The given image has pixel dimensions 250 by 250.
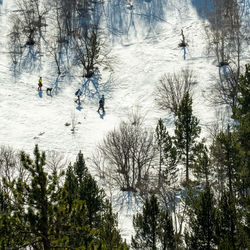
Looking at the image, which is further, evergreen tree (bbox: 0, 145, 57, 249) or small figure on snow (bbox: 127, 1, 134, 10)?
small figure on snow (bbox: 127, 1, 134, 10)

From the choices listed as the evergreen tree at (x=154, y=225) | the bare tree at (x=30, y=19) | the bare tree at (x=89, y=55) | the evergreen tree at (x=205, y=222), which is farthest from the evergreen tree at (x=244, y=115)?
the bare tree at (x=30, y=19)

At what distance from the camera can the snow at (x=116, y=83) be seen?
3117 centimetres

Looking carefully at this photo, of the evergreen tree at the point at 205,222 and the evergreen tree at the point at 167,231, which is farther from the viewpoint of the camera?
the evergreen tree at the point at 167,231

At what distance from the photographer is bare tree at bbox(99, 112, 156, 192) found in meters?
26.4

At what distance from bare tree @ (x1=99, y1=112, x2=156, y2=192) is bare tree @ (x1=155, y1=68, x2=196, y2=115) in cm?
873

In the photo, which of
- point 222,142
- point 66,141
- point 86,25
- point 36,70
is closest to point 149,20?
point 86,25

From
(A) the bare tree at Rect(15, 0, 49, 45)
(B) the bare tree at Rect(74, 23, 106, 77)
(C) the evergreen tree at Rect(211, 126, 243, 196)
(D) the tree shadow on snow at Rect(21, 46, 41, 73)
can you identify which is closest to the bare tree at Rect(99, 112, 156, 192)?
(C) the evergreen tree at Rect(211, 126, 243, 196)

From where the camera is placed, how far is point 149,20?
57406mm

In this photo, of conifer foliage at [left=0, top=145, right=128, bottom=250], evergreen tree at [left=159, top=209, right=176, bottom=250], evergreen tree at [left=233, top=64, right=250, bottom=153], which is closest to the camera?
conifer foliage at [left=0, top=145, right=128, bottom=250]

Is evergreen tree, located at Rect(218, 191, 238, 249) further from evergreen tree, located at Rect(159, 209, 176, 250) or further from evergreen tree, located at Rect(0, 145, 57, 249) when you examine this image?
evergreen tree, located at Rect(0, 145, 57, 249)

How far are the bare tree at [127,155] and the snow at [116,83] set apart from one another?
1722 mm

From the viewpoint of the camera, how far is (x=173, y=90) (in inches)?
1428

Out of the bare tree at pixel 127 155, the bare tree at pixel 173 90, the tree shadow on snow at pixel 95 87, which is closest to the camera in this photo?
the bare tree at pixel 127 155

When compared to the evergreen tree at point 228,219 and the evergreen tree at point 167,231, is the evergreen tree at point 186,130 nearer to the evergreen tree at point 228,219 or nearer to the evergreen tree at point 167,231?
the evergreen tree at point 167,231
